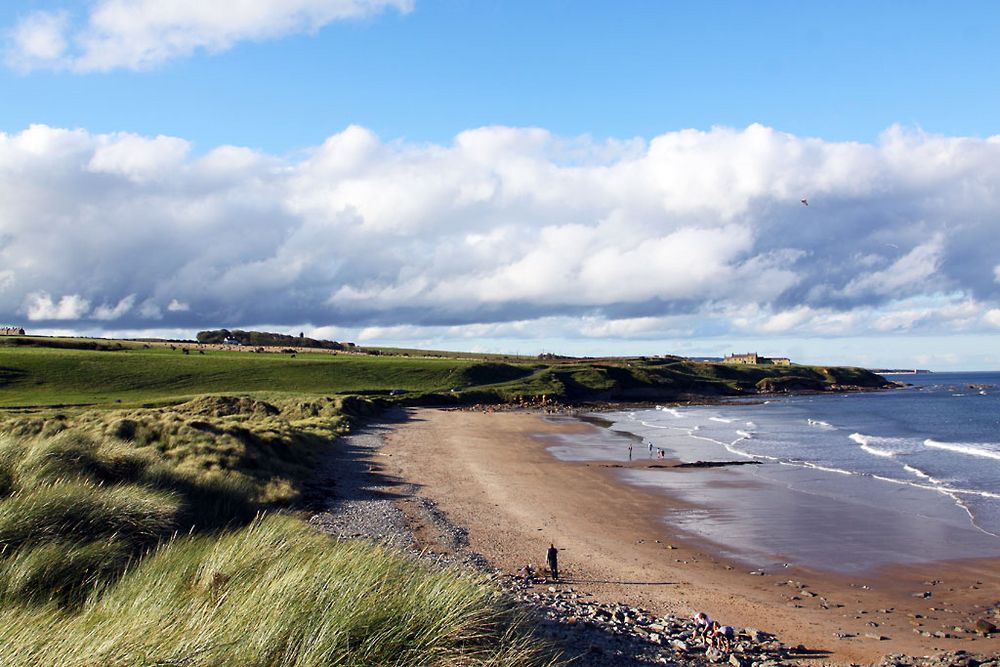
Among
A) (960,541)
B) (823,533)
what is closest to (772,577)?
(823,533)

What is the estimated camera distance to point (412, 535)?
69.5 ft

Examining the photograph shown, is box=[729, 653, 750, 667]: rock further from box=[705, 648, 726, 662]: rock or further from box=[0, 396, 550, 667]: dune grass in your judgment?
box=[0, 396, 550, 667]: dune grass

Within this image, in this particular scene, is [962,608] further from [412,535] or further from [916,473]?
[916,473]

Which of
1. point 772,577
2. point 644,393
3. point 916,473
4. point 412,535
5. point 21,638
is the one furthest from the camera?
point 644,393

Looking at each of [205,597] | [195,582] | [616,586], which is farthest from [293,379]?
[205,597]

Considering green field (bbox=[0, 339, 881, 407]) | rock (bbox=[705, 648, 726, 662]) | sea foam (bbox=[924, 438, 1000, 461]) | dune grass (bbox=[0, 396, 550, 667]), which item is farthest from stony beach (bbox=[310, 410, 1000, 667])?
green field (bbox=[0, 339, 881, 407])

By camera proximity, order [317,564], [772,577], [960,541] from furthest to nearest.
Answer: [960,541]
[772,577]
[317,564]

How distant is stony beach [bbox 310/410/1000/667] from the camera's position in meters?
12.9

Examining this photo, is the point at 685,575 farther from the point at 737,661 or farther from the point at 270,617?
the point at 270,617

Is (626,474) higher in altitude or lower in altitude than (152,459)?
lower

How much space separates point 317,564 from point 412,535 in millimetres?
13355

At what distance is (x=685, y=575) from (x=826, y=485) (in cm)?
1747

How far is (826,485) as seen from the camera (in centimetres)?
3356

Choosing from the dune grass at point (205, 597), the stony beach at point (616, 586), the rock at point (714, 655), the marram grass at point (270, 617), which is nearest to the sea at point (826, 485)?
the stony beach at point (616, 586)
